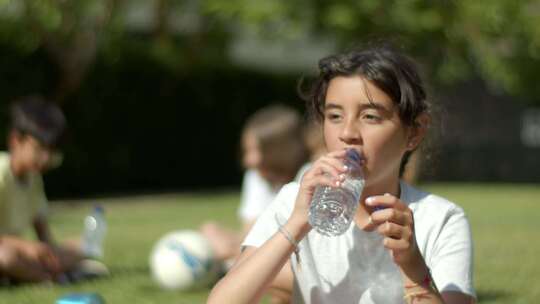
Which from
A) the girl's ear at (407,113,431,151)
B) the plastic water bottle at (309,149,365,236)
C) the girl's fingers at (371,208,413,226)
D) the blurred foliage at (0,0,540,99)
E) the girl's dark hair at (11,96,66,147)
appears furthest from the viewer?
the blurred foliage at (0,0,540,99)

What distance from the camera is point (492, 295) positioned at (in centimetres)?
596

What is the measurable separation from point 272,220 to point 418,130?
599mm

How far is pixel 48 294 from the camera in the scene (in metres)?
6.18

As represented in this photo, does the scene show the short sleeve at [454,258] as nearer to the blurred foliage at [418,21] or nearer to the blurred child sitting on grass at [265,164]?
the blurred child sitting on grass at [265,164]

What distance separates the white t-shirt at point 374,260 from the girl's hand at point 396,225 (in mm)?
318

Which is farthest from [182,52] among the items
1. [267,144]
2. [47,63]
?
[267,144]

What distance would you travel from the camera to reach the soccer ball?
6.28m

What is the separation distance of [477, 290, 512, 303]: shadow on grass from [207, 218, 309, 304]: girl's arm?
10.3ft

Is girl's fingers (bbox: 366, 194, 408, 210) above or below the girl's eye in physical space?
below

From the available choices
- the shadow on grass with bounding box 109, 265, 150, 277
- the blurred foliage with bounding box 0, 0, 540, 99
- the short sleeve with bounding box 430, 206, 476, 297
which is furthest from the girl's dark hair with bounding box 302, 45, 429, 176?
the blurred foliage with bounding box 0, 0, 540, 99

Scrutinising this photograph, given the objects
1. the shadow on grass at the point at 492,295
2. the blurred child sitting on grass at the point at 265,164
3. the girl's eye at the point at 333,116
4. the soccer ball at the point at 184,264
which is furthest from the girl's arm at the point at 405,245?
the blurred child sitting on grass at the point at 265,164

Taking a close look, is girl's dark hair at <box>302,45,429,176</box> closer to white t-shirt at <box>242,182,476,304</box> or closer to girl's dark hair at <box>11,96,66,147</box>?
white t-shirt at <box>242,182,476,304</box>

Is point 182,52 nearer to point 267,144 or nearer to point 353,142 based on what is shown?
point 267,144

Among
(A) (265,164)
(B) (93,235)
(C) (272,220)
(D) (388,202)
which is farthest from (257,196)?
(D) (388,202)
